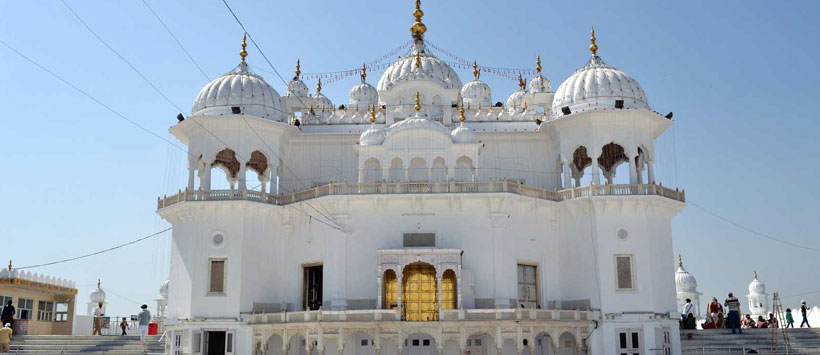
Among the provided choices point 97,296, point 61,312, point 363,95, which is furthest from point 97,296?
point 363,95

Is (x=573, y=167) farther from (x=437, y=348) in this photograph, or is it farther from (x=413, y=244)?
(x=437, y=348)

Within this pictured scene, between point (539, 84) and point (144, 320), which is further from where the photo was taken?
point (539, 84)

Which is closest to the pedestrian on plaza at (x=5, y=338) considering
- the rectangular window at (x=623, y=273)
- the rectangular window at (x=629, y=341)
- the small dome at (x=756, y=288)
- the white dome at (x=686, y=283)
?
the rectangular window at (x=629, y=341)

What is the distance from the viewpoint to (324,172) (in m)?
39.8

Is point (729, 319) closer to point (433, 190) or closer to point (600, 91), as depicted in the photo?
point (600, 91)

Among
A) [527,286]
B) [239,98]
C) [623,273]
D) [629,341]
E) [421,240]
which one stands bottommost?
[629,341]

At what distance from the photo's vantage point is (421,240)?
35906mm

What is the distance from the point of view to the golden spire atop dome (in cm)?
4784

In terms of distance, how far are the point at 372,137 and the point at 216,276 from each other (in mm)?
9290

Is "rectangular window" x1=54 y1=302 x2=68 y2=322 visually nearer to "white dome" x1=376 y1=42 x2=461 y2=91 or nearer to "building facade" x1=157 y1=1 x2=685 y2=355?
"building facade" x1=157 y1=1 x2=685 y2=355

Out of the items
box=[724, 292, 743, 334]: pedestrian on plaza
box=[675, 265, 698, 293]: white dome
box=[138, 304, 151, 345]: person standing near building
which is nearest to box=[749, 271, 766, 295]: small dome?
box=[675, 265, 698, 293]: white dome

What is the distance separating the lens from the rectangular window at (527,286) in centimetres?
3641

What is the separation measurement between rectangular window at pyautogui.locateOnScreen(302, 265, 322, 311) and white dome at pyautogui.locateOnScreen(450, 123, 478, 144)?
8.50 m

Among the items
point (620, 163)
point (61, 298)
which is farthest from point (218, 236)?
point (620, 163)
